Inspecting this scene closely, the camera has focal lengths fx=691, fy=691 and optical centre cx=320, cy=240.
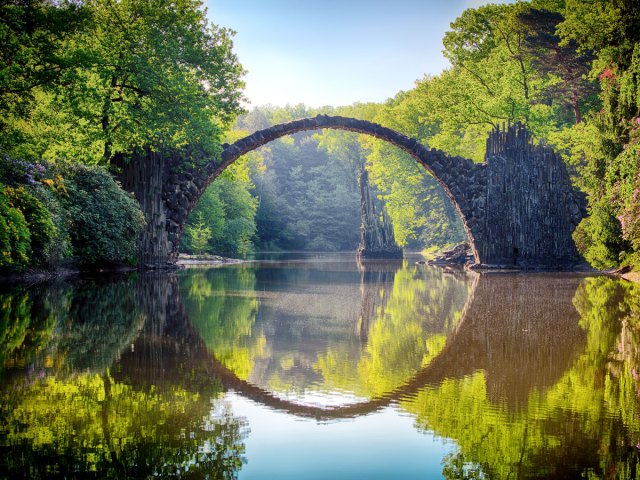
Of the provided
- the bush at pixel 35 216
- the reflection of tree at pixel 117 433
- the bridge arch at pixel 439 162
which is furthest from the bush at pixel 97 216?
the reflection of tree at pixel 117 433

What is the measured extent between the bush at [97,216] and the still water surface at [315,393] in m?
7.75

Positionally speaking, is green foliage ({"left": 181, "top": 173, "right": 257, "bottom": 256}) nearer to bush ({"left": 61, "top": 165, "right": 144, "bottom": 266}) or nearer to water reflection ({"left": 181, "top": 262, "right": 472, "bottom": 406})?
bush ({"left": 61, "top": 165, "right": 144, "bottom": 266})

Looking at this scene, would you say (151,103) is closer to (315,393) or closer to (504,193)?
(504,193)

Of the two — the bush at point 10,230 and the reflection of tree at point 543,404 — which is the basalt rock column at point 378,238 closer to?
the bush at point 10,230

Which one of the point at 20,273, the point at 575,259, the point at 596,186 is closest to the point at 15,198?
the point at 20,273

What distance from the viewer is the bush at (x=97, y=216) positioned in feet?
60.5

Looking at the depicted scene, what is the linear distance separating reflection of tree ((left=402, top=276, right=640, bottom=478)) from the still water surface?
2 cm

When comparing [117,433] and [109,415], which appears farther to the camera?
[109,415]

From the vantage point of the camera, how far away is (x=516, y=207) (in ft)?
83.7

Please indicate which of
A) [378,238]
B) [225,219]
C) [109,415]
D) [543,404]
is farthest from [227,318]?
[225,219]

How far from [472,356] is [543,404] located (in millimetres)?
2141

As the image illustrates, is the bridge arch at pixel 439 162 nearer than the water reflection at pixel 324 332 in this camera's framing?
No

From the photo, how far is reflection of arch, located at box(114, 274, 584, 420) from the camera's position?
210 inches

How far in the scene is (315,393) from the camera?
5.42 m
